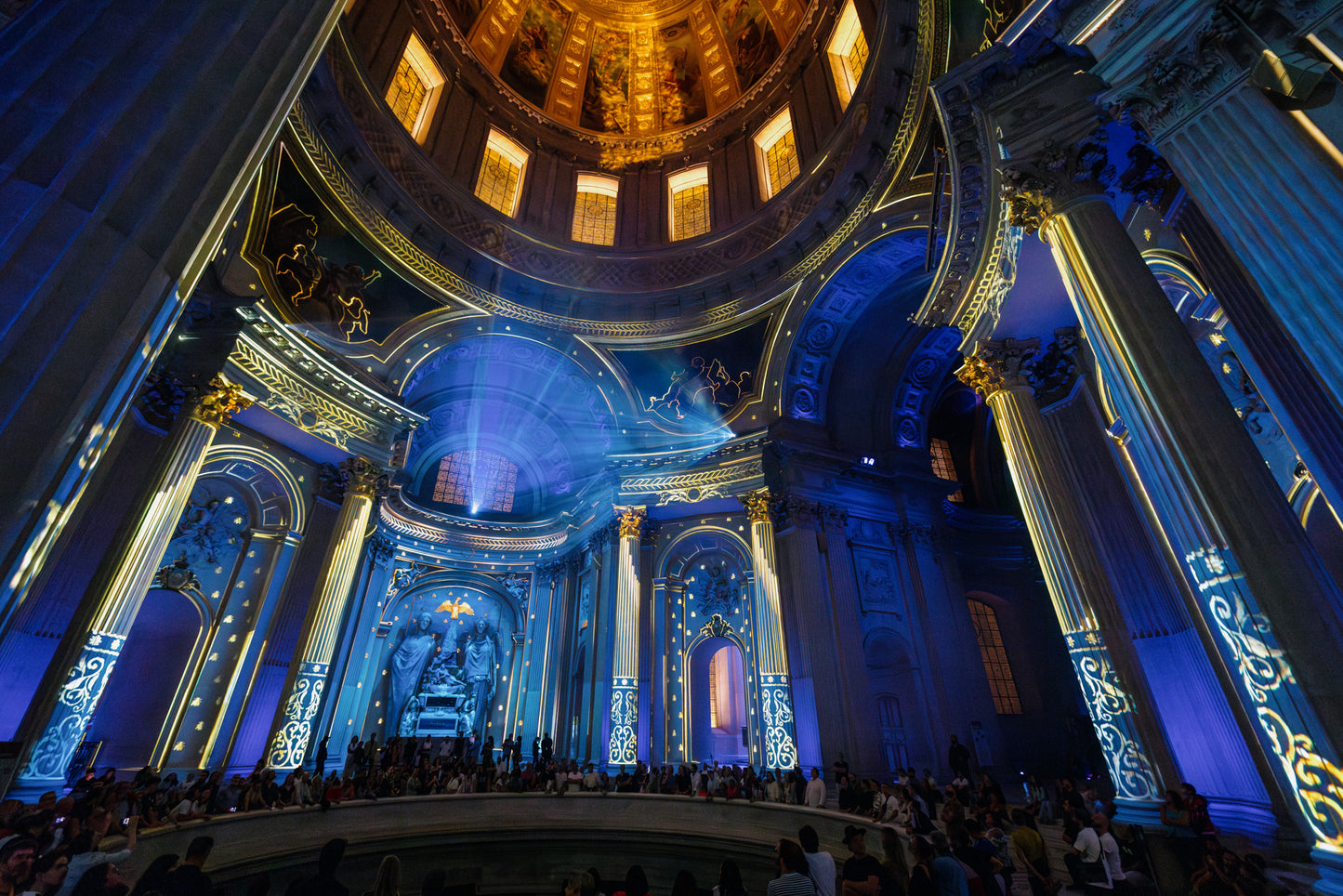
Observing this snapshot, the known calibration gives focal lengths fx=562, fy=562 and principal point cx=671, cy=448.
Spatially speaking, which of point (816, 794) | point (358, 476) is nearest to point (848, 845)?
point (816, 794)

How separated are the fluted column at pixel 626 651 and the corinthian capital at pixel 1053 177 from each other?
1170 centimetres

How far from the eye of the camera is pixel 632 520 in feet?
52.4

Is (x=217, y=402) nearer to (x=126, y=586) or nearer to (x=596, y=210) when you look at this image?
(x=126, y=586)

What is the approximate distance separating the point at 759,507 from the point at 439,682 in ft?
37.7

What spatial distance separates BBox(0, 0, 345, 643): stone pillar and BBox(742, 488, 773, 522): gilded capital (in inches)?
512

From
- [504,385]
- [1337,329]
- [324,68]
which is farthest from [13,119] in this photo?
[504,385]

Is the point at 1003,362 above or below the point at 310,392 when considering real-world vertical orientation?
below

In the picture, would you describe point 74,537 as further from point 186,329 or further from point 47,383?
point 47,383

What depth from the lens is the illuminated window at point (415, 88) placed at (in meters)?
16.2

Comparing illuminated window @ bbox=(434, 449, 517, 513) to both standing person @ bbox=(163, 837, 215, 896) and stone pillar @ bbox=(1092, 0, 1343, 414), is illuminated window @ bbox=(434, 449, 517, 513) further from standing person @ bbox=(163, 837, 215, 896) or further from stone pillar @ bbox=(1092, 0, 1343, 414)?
stone pillar @ bbox=(1092, 0, 1343, 414)

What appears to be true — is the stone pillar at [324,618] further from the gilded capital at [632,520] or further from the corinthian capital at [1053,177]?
the corinthian capital at [1053,177]

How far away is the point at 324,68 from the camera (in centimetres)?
1202

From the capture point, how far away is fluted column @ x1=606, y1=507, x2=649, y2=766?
1366cm

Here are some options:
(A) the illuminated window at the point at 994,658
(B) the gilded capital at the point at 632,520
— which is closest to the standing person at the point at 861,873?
(B) the gilded capital at the point at 632,520
